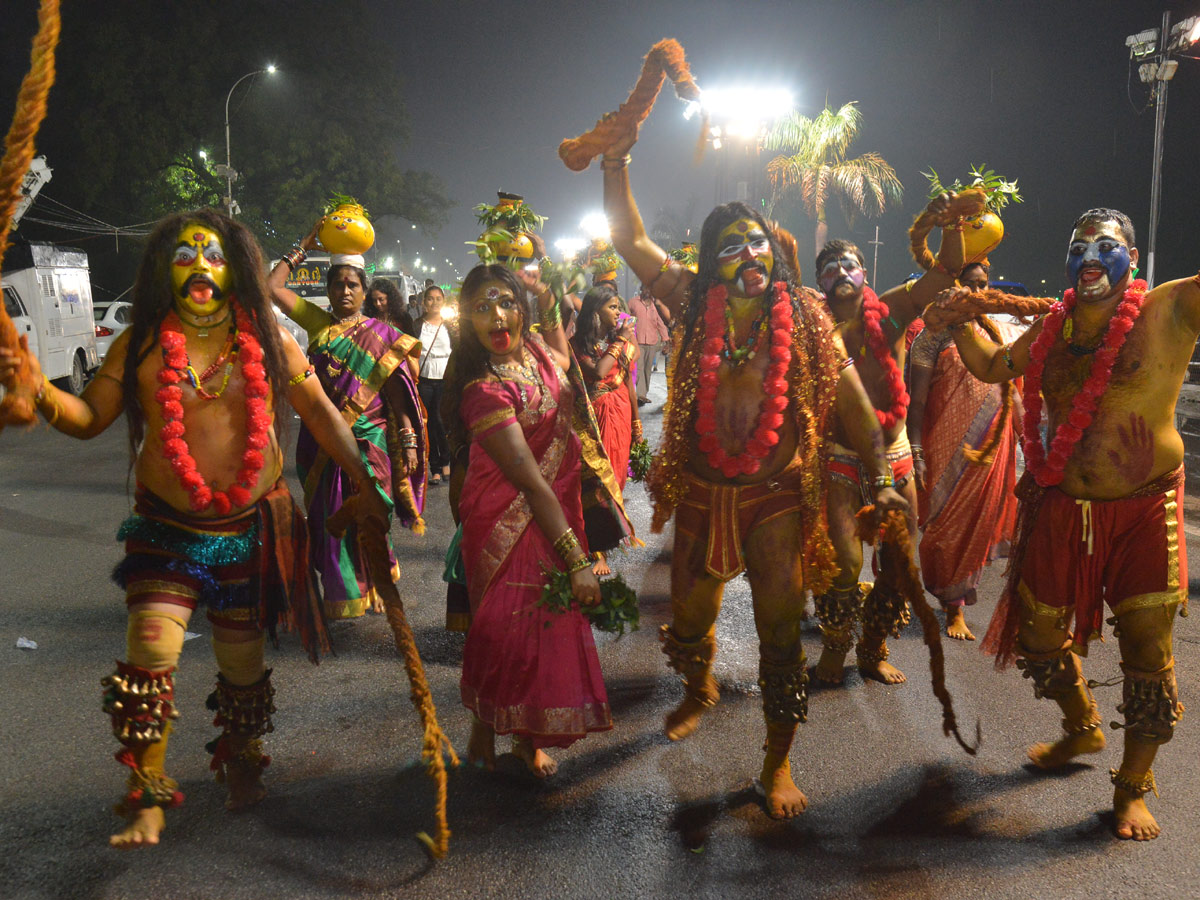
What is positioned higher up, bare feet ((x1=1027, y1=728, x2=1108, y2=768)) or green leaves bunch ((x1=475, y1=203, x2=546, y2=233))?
green leaves bunch ((x1=475, y1=203, x2=546, y2=233))

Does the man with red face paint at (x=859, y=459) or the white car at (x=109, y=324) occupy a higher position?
the white car at (x=109, y=324)

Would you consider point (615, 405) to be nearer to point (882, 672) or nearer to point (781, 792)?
point (882, 672)

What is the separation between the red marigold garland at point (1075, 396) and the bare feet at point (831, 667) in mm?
1414

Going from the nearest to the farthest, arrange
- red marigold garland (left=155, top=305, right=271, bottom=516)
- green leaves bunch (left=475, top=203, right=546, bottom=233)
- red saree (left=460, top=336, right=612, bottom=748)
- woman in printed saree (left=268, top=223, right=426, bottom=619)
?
red marigold garland (left=155, top=305, right=271, bottom=516) < red saree (left=460, top=336, right=612, bottom=748) < green leaves bunch (left=475, top=203, right=546, bottom=233) < woman in printed saree (left=268, top=223, right=426, bottom=619)

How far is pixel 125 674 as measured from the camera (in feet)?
9.33

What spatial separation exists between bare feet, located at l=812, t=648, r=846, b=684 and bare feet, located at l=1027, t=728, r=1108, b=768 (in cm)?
102

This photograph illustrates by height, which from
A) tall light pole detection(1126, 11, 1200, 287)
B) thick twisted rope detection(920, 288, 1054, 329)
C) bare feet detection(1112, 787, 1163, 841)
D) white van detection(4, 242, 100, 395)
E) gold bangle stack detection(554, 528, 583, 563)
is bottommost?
bare feet detection(1112, 787, 1163, 841)

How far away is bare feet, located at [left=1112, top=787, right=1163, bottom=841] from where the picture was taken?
10.2ft

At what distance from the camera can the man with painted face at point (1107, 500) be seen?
319 centimetres

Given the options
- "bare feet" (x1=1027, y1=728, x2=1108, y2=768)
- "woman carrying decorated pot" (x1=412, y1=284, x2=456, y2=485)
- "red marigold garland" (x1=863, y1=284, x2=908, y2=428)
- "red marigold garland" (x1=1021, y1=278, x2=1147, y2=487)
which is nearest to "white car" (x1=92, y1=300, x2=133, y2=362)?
"woman carrying decorated pot" (x1=412, y1=284, x2=456, y2=485)

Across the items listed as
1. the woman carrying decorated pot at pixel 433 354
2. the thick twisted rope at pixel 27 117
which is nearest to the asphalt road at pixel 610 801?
the thick twisted rope at pixel 27 117

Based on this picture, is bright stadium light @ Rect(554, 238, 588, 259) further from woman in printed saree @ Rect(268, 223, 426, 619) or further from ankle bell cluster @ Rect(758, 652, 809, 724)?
ankle bell cluster @ Rect(758, 652, 809, 724)

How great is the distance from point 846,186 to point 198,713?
94.4 feet

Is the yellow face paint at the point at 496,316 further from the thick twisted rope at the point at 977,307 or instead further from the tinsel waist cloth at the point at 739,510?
the thick twisted rope at the point at 977,307
